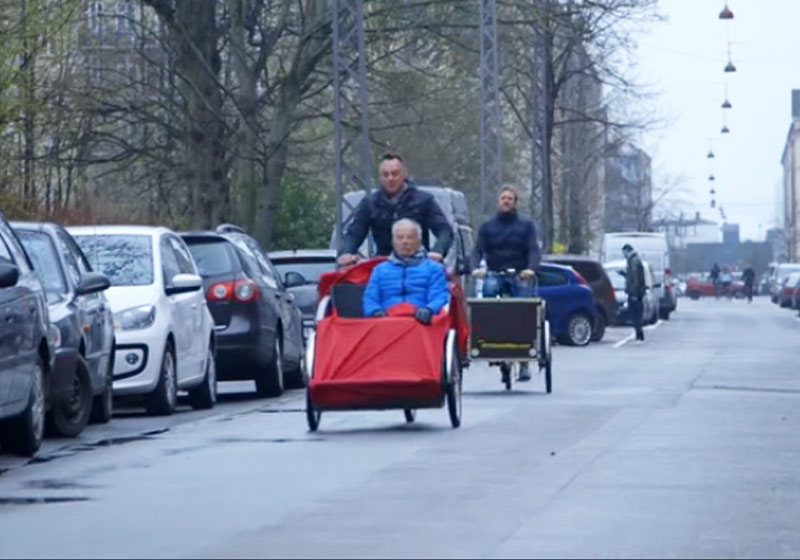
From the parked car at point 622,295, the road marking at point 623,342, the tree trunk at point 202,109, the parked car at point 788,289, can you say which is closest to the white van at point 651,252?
the parked car at point 622,295

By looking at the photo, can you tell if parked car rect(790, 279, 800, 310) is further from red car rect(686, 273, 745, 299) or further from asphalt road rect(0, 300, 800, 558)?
asphalt road rect(0, 300, 800, 558)

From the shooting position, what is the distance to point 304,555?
869 centimetres

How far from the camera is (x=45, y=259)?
15867 mm

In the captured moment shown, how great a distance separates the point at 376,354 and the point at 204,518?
14.9ft

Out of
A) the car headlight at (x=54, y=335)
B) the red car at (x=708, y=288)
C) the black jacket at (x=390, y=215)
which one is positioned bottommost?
the red car at (x=708, y=288)

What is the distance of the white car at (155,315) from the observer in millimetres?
17312

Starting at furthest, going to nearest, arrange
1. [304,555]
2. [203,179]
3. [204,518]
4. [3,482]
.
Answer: [203,179] → [3,482] → [204,518] → [304,555]

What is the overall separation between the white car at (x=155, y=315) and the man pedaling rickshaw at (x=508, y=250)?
2.71 meters

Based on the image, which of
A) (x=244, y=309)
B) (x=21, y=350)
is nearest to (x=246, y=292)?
(x=244, y=309)

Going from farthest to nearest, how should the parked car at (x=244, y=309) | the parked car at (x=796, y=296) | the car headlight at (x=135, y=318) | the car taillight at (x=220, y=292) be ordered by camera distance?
the parked car at (x=796, y=296) → the car taillight at (x=220, y=292) → the parked car at (x=244, y=309) → the car headlight at (x=135, y=318)

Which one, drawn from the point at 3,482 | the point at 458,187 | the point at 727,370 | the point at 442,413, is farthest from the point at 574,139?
the point at 3,482

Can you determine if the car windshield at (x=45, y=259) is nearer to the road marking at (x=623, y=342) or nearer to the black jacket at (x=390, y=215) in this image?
the black jacket at (x=390, y=215)

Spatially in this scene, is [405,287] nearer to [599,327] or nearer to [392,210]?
[392,210]

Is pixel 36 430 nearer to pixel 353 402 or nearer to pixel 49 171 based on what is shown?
pixel 353 402
